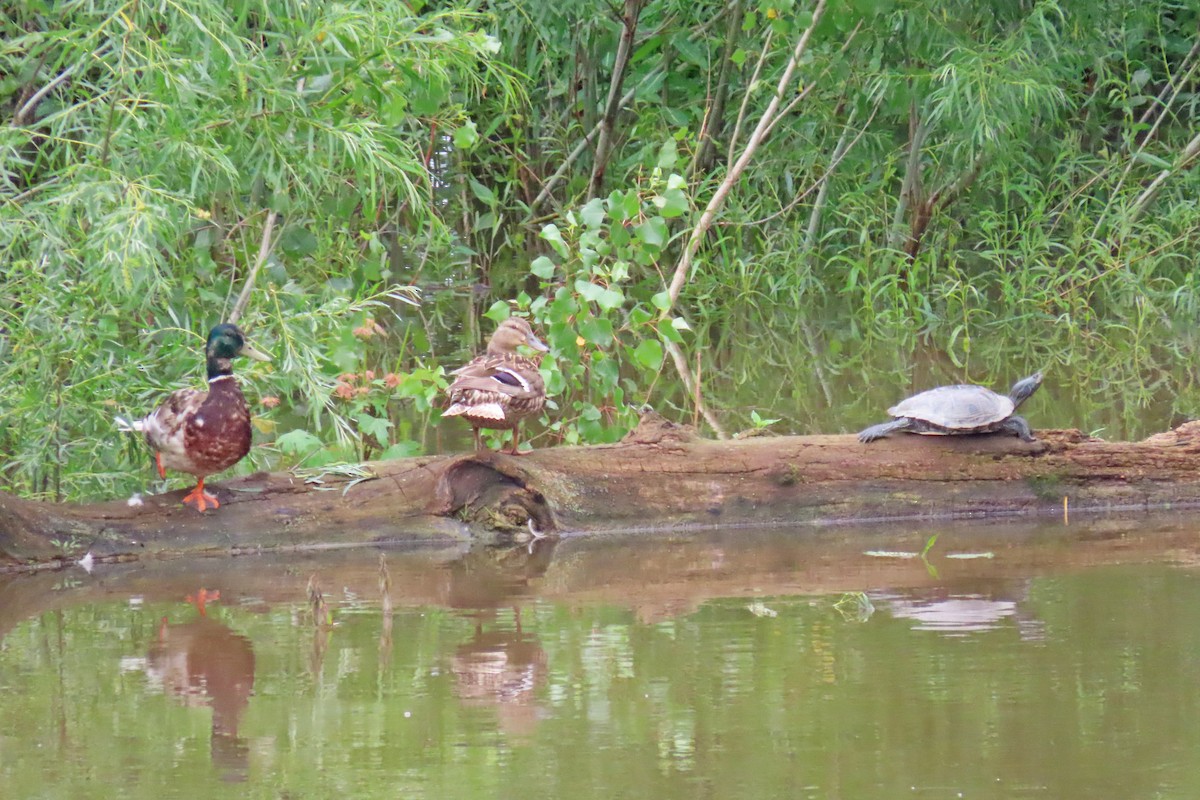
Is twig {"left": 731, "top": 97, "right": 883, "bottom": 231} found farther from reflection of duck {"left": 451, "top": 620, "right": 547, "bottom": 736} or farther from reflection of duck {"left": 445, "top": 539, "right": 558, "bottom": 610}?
reflection of duck {"left": 451, "top": 620, "right": 547, "bottom": 736}

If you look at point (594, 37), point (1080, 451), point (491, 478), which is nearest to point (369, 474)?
point (491, 478)

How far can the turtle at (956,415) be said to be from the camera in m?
7.49

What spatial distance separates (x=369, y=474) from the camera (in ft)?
23.3

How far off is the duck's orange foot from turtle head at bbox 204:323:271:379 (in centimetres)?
46

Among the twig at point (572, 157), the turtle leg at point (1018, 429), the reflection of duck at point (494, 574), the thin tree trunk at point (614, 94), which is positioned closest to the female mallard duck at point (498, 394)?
the reflection of duck at point (494, 574)

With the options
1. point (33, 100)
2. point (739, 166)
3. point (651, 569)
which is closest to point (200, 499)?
point (651, 569)

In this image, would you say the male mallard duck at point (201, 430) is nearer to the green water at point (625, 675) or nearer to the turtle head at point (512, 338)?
the green water at point (625, 675)

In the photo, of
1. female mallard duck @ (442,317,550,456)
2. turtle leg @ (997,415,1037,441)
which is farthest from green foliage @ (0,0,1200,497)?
turtle leg @ (997,415,1037,441)

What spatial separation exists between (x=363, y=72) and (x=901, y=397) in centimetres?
392

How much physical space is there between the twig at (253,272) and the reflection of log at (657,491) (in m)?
1.26

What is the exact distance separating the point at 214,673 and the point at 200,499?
1820mm

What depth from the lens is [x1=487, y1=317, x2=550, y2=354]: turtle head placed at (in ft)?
26.2

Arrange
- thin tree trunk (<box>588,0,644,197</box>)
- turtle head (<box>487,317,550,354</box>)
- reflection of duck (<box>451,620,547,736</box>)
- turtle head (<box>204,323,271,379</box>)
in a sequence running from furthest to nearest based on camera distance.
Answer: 1. thin tree trunk (<box>588,0,644,197</box>)
2. turtle head (<box>487,317,550,354</box>)
3. turtle head (<box>204,323,271,379</box>)
4. reflection of duck (<box>451,620,547,736</box>)

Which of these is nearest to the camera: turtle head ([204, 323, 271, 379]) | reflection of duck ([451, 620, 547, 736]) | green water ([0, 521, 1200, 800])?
green water ([0, 521, 1200, 800])
